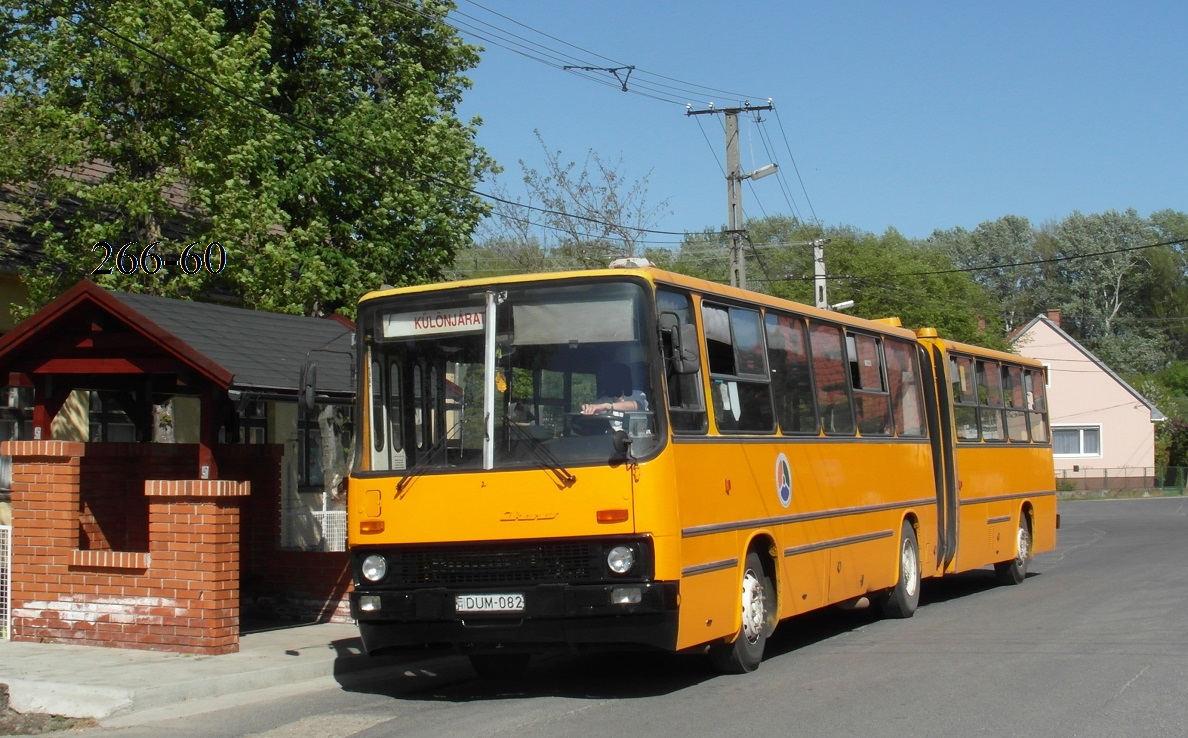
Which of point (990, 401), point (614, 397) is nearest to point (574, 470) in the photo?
point (614, 397)

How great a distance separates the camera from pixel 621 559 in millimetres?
8938

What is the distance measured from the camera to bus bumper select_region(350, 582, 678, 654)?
8.91 meters

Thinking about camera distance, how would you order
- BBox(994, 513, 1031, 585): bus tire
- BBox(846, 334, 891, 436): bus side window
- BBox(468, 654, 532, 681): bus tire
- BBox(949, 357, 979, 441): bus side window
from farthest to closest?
BBox(994, 513, 1031, 585): bus tire → BBox(949, 357, 979, 441): bus side window → BBox(846, 334, 891, 436): bus side window → BBox(468, 654, 532, 681): bus tire

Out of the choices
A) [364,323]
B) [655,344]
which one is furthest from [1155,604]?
[364,323]

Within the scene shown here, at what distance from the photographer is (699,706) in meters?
9.01

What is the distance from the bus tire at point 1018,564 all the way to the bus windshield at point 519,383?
10.6m

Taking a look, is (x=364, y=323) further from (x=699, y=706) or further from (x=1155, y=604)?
(x=1155, y=604)

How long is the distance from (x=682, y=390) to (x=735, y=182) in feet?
73.5

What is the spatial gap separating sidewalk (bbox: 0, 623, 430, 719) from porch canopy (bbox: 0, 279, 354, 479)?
64.8 inches

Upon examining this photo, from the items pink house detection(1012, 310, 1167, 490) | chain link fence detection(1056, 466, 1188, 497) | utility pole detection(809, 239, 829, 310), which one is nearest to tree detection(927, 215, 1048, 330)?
pink house detection(1012, 310, 1167, 490)

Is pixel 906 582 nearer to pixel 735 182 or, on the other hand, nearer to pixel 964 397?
pixel 964 397

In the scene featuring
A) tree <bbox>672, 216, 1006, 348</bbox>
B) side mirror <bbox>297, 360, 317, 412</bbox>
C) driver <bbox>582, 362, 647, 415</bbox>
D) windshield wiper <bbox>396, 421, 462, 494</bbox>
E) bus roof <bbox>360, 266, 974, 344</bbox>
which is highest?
tree <bbox>672, 216, 1006, 348</bbox>

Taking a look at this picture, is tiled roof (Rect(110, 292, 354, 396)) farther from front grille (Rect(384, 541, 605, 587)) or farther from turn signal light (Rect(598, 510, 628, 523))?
turn signal light (Rect(598, 510, 628, 523))

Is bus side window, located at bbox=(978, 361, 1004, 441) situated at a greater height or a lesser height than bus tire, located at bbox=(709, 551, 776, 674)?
greater
